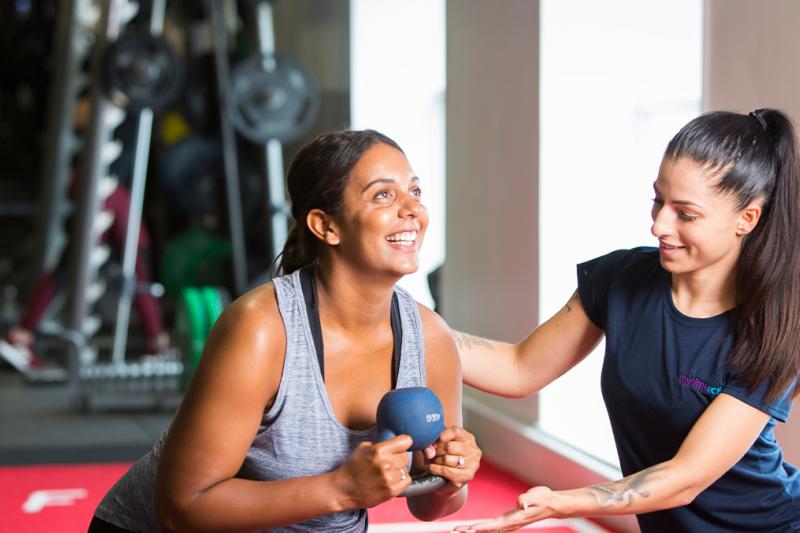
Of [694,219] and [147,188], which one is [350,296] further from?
[147,188]

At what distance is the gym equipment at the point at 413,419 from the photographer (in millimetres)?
1667

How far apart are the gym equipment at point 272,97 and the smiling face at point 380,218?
4.87m

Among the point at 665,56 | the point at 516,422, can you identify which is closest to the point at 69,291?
the point at 516,422

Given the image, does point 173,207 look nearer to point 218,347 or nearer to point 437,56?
point 437,56

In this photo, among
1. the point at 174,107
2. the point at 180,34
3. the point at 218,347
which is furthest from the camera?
the point at 180,34

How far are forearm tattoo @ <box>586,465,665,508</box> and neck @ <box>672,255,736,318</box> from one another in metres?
0.32

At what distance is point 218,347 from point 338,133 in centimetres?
47

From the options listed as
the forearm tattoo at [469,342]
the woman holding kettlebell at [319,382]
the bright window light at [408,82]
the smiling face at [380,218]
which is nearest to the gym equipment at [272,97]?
the bright window light at [408,82]

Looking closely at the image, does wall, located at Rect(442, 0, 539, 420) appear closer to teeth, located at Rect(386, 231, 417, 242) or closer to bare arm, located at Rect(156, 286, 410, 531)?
teeth, located at Rect(386, 231, 417, 242)

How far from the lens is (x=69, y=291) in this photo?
636 centimetres

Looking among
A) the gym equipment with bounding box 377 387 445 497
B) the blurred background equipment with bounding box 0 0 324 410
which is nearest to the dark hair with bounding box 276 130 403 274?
the gym equipment with bounding box 377 387 445 497

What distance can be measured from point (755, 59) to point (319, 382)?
1.54 m

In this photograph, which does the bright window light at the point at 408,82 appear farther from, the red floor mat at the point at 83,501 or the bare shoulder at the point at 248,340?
the bare shoulder at the point at 248,340

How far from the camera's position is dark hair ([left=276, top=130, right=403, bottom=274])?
1900mm
